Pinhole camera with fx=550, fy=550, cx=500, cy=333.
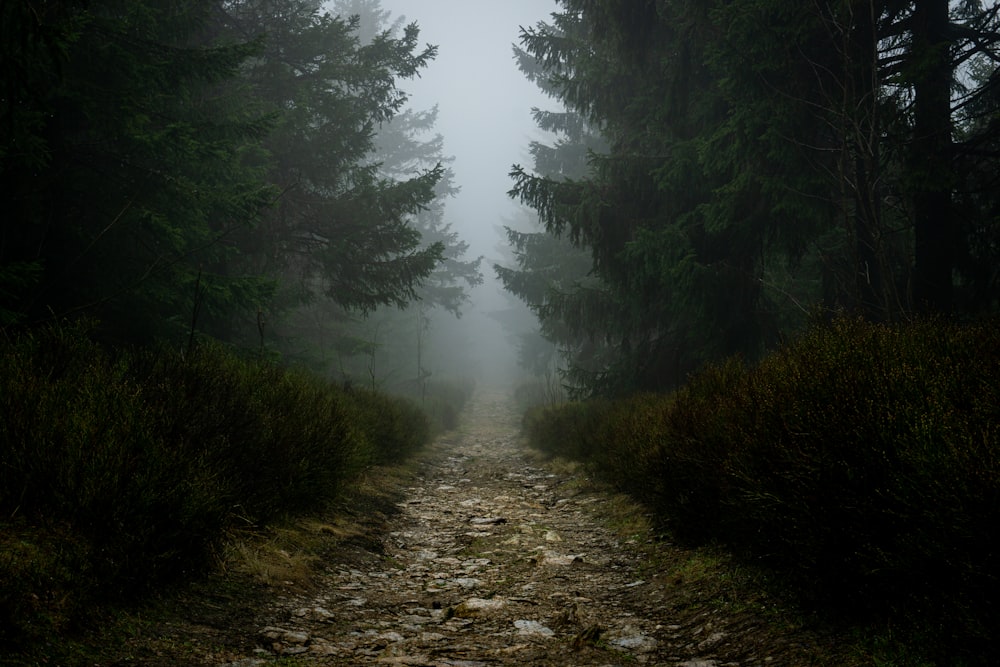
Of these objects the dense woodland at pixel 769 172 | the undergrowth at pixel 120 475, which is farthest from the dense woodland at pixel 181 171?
the dense woodland at pixel 769 172

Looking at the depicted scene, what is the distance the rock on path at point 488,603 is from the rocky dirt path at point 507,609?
0.01 m

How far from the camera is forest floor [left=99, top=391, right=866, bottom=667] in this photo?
9.03 ft

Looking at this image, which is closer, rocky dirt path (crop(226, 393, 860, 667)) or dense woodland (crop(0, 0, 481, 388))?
rocky dirt path (crop(226, 393, 860, 667))

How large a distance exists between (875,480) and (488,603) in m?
2.58

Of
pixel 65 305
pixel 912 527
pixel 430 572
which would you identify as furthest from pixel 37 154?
pixel 912 527

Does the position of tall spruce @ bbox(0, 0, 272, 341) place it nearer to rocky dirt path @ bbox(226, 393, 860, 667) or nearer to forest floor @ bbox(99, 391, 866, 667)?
forest floor @ bbox(99, 391, 866, 667)

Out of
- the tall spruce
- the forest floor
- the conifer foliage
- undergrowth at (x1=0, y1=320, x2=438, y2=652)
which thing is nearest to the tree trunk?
the forest floor

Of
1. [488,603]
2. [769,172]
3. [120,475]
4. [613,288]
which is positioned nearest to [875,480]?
[488,603]

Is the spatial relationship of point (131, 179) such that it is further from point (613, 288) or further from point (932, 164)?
point (932, 164)

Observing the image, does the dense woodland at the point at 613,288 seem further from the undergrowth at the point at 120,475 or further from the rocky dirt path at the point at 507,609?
the rocky dirt path at the point at 507,609

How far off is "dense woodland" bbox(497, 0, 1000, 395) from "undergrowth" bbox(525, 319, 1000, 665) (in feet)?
6.40

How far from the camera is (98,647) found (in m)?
2.32

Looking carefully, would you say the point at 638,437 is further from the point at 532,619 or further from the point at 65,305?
the point at 65,305

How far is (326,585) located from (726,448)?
3.17 metres
